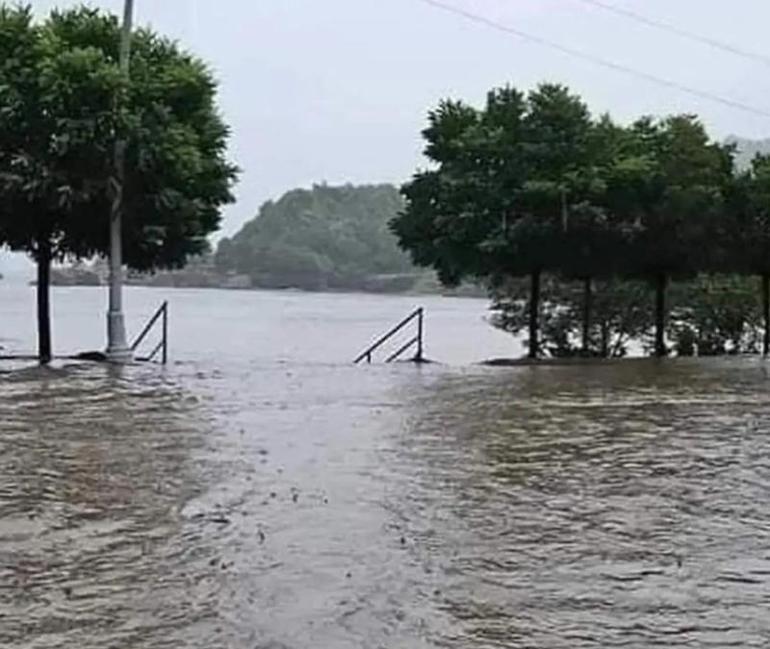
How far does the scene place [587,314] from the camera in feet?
115

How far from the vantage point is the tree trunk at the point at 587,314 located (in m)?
34.2

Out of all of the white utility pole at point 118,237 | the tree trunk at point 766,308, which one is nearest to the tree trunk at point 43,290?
the white utility pole at point 118,237

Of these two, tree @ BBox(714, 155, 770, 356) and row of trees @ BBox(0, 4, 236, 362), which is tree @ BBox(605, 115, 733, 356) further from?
row of trees @ BBox(0, 4, 236, 362)

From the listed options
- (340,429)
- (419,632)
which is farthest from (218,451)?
(419,632)

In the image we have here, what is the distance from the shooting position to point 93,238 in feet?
83.2

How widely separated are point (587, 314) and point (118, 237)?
50.5 feet

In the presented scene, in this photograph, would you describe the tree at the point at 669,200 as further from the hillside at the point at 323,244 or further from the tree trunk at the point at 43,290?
the hillside at the point at 323,244

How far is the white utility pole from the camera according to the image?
23.2m

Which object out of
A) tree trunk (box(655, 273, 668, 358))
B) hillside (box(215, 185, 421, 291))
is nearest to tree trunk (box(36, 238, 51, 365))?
tree trunk (box(655, 273, 668, 358))

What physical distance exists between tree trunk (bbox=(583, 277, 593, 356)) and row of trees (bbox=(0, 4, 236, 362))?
11584 millimetres

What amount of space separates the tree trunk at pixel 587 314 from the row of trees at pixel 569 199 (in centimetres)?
271

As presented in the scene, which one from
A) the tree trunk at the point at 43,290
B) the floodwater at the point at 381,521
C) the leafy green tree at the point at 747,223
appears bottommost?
the floodwater at the point at 381,521

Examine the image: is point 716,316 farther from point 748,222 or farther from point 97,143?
point 97,143

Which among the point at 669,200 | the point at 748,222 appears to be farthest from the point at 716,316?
the point at 669,200
